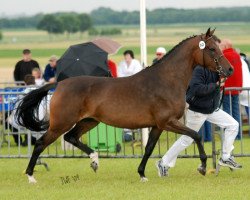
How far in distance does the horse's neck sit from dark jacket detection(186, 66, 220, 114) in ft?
0.94

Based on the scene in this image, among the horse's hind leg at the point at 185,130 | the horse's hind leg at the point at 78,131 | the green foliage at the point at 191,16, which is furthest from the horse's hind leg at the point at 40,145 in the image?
the green foliage at the point at 191,16

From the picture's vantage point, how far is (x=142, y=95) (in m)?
13.3

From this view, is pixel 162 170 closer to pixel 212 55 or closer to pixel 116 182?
pixel 116 182

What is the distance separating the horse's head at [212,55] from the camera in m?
13.3

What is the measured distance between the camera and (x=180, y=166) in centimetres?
1557

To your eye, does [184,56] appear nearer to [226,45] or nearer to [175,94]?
[175,94]

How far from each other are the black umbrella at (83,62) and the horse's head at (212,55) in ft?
19.3

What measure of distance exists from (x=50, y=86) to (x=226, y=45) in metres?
4.93

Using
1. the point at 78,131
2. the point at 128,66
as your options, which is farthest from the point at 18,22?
the point at 78,131

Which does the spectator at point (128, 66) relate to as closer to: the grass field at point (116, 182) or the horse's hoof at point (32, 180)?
the grass field at point (116, 182)

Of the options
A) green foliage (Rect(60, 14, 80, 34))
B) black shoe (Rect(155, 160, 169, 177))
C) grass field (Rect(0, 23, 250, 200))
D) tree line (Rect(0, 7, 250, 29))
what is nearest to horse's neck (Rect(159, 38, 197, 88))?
black shoe (Rect(155, 160, 169, 177))

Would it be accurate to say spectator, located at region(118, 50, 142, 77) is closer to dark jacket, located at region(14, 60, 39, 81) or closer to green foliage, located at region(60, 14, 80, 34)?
dark jacket, located at region(14, 60, 39, 81)

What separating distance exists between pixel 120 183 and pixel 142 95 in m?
1.23

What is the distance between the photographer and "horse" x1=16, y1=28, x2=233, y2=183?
43.5 ft
